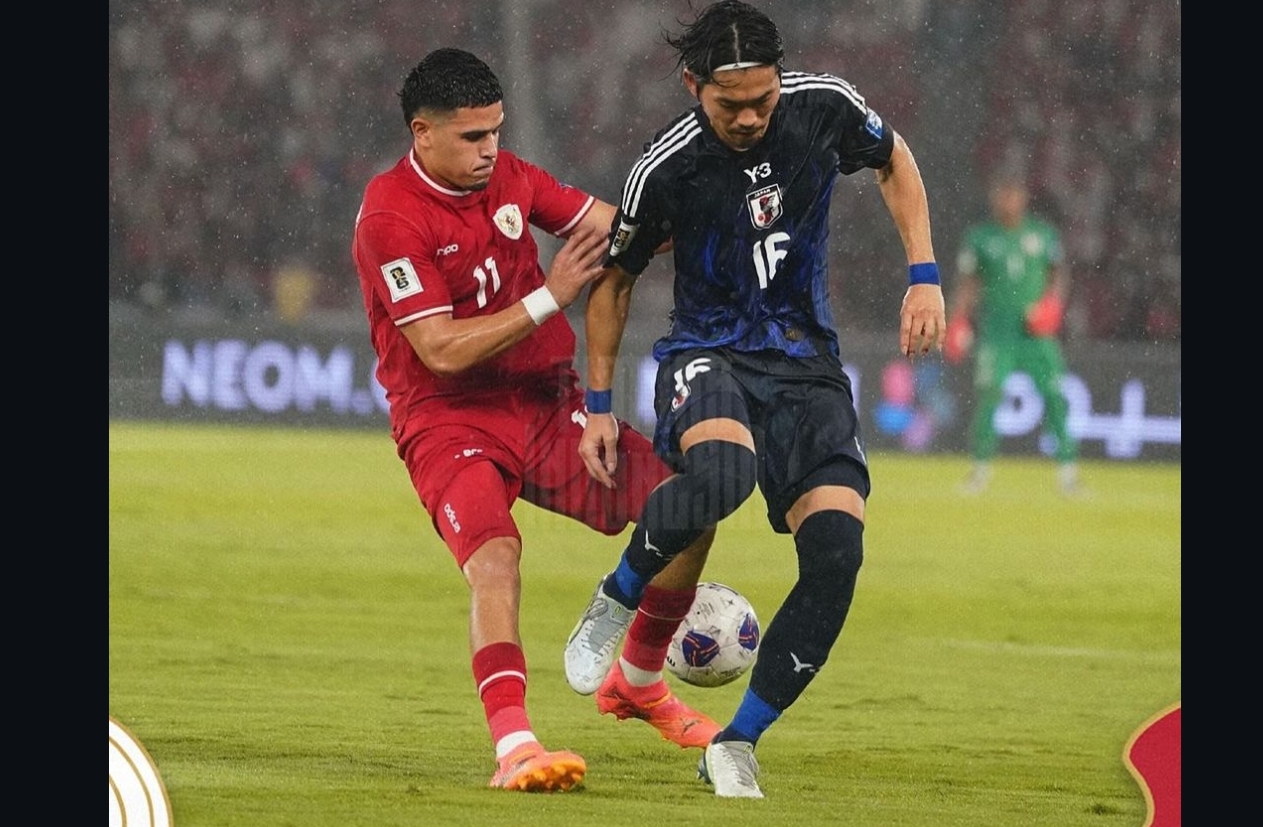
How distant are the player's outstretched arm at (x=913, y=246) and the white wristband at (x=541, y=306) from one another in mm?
836

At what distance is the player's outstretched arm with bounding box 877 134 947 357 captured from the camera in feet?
13.7

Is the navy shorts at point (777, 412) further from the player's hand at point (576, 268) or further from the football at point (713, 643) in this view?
the football at point (713, 643)

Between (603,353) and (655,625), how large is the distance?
76 centimetres

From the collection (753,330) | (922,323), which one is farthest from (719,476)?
(922,323)

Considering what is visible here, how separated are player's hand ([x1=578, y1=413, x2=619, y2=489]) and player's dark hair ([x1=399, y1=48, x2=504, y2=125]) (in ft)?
2.68

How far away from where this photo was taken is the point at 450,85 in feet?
14.5

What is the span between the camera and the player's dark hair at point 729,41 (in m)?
4.02

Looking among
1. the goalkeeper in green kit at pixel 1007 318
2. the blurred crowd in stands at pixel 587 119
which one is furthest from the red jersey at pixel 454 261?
the goalkeeper in green kit at pixel 1007 318

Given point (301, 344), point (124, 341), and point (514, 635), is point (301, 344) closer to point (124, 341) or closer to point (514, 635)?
point (124, 341)

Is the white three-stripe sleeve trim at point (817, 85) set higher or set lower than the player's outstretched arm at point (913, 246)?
higher

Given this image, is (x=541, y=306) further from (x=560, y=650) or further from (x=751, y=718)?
(x=560, y=650)

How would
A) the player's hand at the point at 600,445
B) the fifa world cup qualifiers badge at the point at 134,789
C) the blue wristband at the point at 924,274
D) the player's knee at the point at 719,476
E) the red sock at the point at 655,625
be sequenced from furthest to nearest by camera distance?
1. the red sock at the point at 655,625
2. the player's hand at the point at 600,445
3. the fifa world cup qualifiers badge at the point at 134,789
4. the blue wristband at the point at 924,274
5. the player's knee at the point at 719,476

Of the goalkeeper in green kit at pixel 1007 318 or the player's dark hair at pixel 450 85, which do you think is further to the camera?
the goalkeeper in green kit at pixel 1007 318

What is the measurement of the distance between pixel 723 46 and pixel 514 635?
1.43 meters
